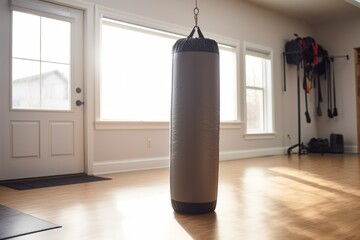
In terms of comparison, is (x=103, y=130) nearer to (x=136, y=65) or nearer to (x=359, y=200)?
(x=136, y=65)

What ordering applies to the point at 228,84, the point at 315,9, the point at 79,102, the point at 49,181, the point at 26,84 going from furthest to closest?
1. the point at 315,9
2. the point at 228,84
3. the point at 79,102
4. the point at 26,84
5. the point at 49,181

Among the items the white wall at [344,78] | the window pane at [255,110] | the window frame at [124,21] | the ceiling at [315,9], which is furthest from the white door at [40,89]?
the white wall at [344,78]

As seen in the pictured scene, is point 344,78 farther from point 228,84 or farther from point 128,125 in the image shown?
point 128,125

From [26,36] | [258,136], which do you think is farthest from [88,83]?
[258,136]

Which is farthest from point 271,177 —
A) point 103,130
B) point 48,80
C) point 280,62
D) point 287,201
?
point 280,62

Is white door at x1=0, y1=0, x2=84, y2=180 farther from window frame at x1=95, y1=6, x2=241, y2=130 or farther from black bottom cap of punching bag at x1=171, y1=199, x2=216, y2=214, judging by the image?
black bottom cap of punching bag at x1=171, y1=199, x2=216, y2=214

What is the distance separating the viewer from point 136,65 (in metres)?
5.13

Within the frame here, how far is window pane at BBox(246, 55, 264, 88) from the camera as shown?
701 centimetres

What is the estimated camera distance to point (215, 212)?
8.20ft

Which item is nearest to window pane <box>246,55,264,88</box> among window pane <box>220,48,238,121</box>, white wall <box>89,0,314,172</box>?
white wall <box>89,0,314,172</box>

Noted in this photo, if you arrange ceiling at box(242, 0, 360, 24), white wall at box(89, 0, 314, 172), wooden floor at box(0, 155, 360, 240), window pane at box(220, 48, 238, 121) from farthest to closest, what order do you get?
ceiling at box(242, 0, 360, 24), window pane at box(220, 48, 238, 121), white wall at box(89, 0, 314, 172), wooden floor at box(0, 155, 360, 240)

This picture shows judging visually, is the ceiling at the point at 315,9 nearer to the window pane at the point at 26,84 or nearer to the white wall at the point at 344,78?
the white wall at the point at 344,78

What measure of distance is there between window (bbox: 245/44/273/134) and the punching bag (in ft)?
14.8

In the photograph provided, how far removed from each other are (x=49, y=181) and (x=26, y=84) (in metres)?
1.09
